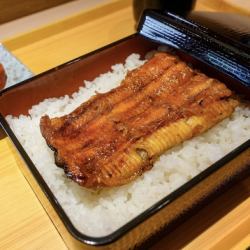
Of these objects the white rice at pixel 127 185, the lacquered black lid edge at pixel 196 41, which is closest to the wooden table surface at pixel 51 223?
the white rice at pixel 127 185

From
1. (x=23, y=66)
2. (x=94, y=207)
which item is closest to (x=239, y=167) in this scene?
(x=94, y=207)

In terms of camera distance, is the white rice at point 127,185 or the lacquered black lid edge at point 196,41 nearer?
the white rice at point 127,185

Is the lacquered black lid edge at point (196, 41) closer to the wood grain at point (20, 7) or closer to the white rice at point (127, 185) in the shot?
the white rice at point (127, 185)

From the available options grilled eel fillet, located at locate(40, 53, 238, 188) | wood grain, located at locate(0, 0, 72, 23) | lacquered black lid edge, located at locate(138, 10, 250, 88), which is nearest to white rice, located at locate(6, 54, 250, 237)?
grilled eel fillet, located at locate(40, 53, 238, 188)

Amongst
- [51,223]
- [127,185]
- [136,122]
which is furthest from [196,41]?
[51,223]

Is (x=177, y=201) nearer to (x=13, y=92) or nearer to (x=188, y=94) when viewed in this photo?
(x=188, y=94)
